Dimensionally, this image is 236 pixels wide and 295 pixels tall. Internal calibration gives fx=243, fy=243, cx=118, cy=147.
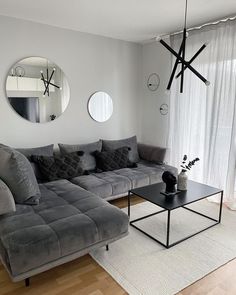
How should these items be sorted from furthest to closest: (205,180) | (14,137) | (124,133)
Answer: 1. (124,133)
2. (205,180)
3. (14,137)

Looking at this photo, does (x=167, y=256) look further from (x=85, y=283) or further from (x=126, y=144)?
(x=126, y=144)

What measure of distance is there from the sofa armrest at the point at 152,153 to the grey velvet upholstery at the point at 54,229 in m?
1.82

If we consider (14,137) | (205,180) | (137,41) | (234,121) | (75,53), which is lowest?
(205,180)

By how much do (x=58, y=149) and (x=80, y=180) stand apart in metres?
0.85

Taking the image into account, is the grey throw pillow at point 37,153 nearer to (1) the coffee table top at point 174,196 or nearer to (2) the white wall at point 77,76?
(2) the white wall at point 77,76

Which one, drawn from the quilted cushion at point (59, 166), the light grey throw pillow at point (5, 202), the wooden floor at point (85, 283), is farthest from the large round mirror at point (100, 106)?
the wooden floor at point (85, 283)

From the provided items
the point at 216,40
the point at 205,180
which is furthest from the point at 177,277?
the point at 216,40

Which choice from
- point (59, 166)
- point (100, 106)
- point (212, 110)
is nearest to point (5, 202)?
point (59, 166)

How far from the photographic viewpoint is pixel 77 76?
3938 mm

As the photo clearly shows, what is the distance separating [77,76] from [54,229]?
2700 millimetres

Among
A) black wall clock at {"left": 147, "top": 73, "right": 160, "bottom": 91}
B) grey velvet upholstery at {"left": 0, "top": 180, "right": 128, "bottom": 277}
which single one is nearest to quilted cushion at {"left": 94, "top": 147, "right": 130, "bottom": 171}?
grey velvet upholstery at {"left": 0, "top": 180, "right": 128, "bottom": 277}

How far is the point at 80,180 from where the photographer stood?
3252mm

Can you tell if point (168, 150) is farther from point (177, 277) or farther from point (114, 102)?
point (177, 277)

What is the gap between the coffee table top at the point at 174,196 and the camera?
2523 mm
